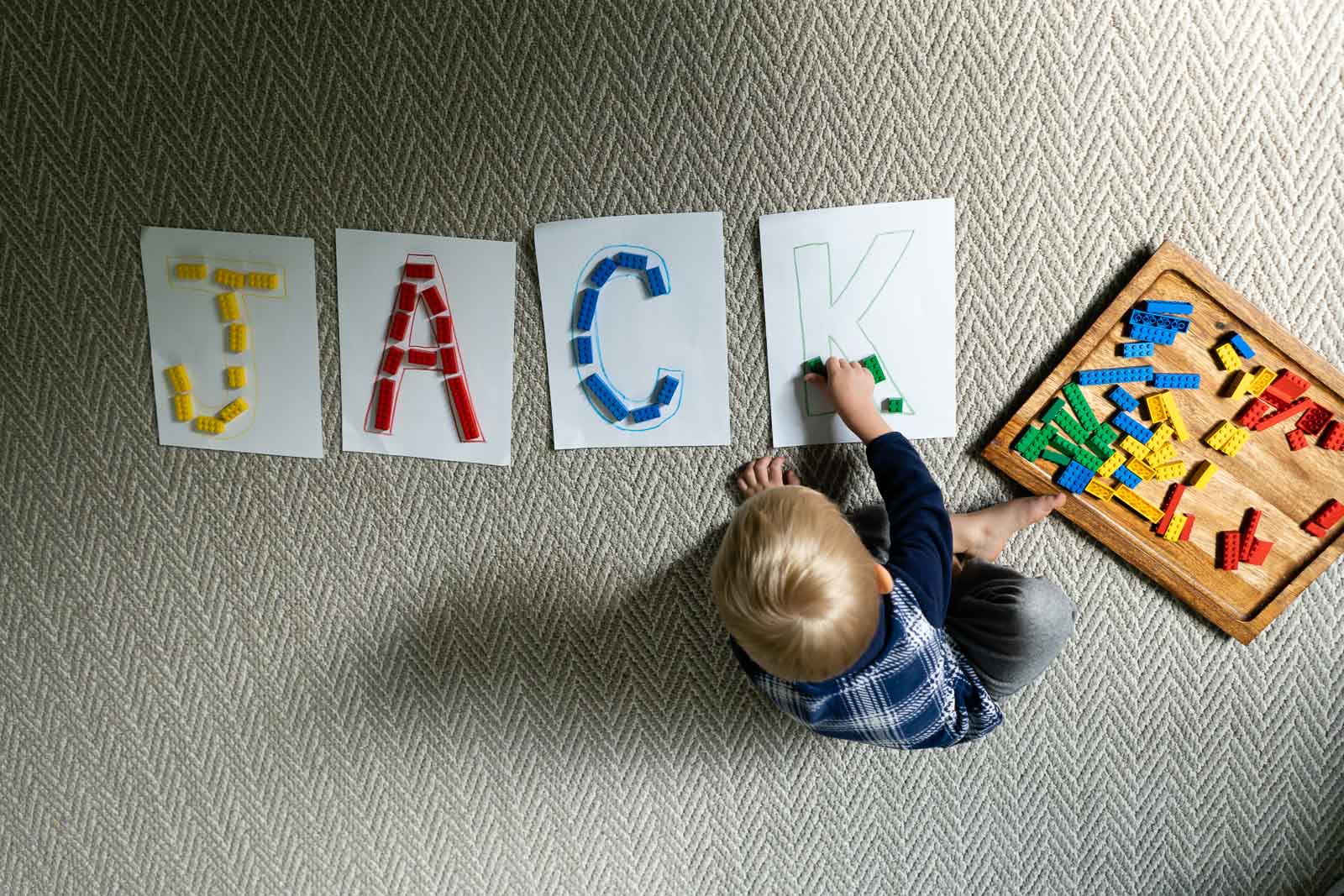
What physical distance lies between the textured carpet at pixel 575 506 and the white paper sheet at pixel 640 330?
2 centimetres

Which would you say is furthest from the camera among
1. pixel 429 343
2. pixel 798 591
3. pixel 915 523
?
pixel 429 343

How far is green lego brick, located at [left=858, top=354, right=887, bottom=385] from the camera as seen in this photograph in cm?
75

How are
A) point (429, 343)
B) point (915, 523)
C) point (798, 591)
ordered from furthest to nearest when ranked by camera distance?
1. point (429, 343)
2. point (915, 523)
3. point (798, 591)

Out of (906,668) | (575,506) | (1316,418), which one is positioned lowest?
(906,668)

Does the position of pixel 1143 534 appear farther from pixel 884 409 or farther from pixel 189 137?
pixel 189 137

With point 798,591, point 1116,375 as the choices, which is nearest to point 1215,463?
point 1116,375

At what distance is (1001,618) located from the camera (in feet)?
2.35

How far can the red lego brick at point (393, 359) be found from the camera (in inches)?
31.1

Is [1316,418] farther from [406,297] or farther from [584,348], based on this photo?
[406,297]

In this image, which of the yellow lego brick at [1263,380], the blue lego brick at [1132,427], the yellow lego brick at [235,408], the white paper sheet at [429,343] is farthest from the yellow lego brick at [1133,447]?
the yellow lego brick at [235,408]

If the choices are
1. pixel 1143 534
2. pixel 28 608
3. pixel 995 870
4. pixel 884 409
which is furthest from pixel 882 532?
pixel 28 608

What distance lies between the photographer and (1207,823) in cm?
82

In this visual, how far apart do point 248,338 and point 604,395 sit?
0.36m

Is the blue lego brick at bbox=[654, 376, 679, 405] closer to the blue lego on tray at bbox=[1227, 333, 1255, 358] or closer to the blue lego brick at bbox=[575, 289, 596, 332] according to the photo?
the blue lego brick at bbox=[575, 289, 596, 332]
